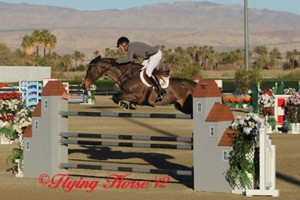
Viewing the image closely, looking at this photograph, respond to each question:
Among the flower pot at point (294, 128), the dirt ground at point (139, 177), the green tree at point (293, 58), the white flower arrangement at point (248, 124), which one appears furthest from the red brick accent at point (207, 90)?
the green tree at point (293, 58)

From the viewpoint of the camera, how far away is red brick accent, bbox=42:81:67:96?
15.1 metres

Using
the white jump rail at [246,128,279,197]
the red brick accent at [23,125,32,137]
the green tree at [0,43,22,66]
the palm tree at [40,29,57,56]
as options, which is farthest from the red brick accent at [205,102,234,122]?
the palm tree at [40,29,57,56]

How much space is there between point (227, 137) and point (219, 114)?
1.24ft

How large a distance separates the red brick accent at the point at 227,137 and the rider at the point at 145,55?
3373mm

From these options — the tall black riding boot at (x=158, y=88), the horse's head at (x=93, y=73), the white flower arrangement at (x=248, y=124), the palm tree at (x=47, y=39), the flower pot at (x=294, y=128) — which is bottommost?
the flower pot at (x=294, y=128)

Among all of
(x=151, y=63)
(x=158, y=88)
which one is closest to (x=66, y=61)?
(x=151, y=63)

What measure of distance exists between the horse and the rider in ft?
0.43

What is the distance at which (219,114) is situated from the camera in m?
13.1

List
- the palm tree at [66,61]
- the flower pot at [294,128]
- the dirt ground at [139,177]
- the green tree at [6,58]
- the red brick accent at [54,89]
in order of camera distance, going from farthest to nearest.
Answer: the palm tree at [66,61]
the green tree at [6,58]
the flower pot at [294,128]
the red brick accent at [54,89]
the dirt ground at [139,177]

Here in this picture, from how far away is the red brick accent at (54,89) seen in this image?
15094 mm

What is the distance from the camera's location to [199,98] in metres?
13.2

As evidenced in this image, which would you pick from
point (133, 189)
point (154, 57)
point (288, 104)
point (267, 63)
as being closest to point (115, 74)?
point (154, 57)

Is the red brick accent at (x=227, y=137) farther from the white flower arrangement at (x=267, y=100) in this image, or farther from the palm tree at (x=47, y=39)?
the palm tree at (x=47, y=39)

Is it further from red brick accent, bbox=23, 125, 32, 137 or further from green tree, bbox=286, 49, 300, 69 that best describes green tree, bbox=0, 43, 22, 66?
red brick accent, bbox=23, 125, 32, 137
